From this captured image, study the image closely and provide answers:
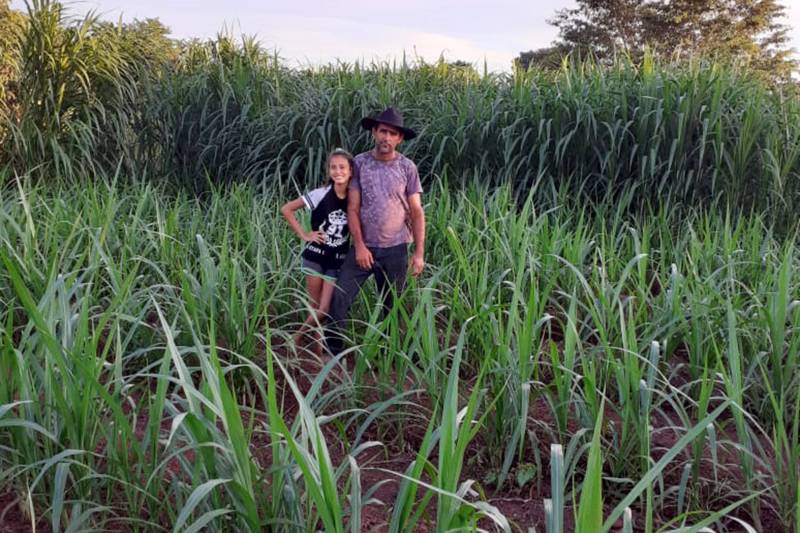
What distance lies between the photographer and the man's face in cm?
322

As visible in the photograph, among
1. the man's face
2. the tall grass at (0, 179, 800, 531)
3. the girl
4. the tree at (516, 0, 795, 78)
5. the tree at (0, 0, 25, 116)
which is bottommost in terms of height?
the tall grass at (0, 179, 800, 531)

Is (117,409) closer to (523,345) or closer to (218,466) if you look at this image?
(218,466)

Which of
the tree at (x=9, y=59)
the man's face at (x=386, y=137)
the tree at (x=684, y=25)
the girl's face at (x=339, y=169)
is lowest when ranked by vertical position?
the girl's face at (x=339, y=169)

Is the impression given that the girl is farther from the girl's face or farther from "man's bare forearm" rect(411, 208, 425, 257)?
"man's bare forearm" rect(411, 208, 425, 257)

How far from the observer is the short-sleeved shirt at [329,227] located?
10.8ft

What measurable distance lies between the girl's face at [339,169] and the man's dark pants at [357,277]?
327 millimetres

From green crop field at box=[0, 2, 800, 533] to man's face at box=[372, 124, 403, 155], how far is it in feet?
1.69

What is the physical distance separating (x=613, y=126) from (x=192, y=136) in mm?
3728

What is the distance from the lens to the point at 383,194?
323 centimetres

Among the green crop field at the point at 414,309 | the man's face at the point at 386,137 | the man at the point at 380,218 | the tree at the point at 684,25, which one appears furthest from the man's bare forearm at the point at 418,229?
the tree at the point at 684,25

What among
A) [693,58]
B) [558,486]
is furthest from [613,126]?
[558,486]

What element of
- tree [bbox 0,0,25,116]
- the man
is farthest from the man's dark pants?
tree [bbox 0,0,25,116]

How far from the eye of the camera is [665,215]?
4.64 meters

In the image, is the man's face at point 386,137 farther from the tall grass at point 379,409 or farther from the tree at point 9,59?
the tree at point 9,59
